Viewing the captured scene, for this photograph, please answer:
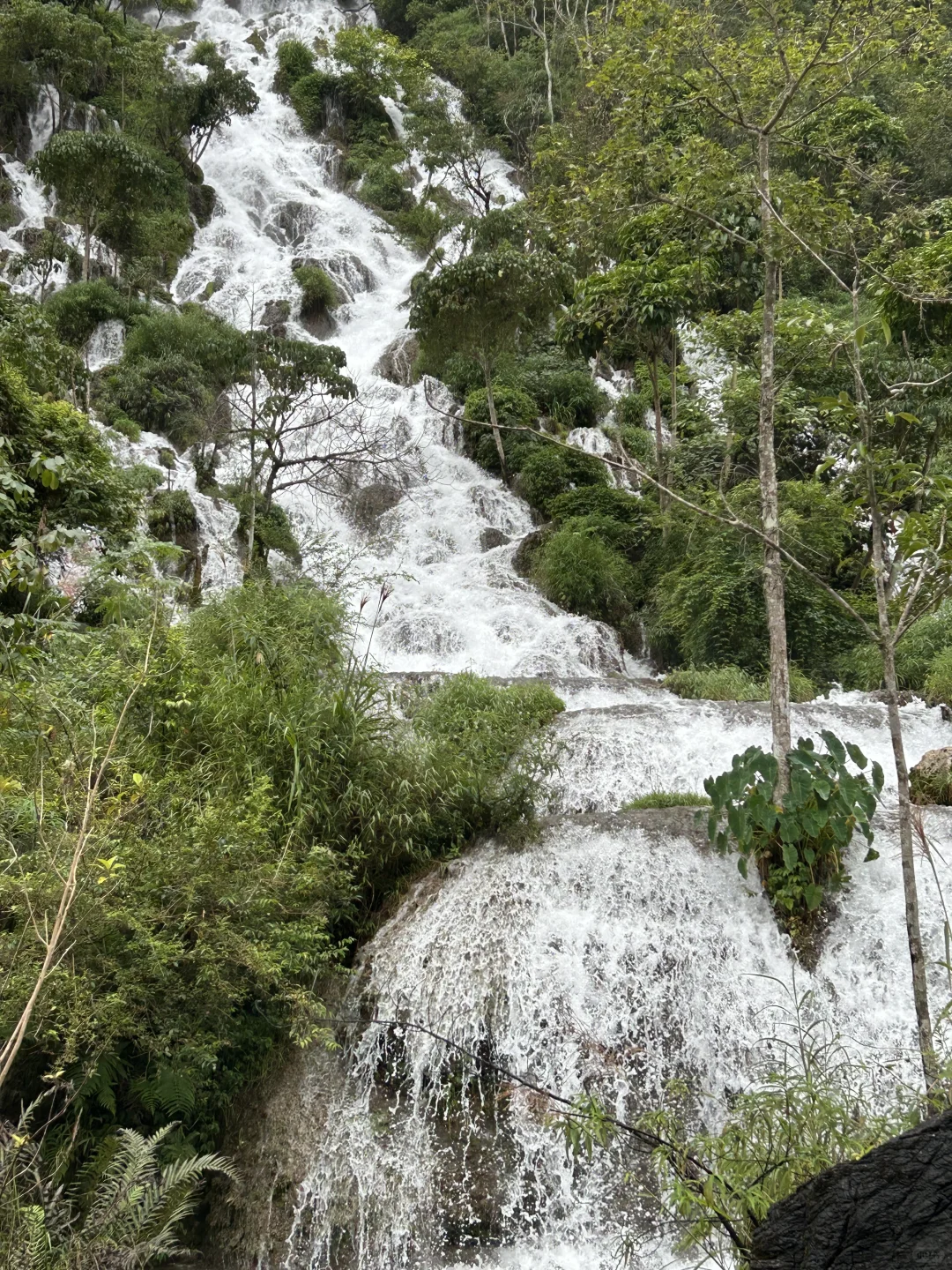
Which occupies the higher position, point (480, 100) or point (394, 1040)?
point (480, 100)

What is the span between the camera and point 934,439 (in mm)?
11523

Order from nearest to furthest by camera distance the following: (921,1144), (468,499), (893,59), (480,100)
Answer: (921,1144) → (893,59) → (468,499) → (480,100)

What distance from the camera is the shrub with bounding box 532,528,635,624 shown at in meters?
12.8

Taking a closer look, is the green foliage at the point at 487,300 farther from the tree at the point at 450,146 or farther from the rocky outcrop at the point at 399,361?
the tree at the point at 450,146

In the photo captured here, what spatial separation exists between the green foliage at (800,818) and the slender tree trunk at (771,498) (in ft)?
0.38

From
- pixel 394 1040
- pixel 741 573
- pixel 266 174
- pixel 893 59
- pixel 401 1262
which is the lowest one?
pixel 401 1262

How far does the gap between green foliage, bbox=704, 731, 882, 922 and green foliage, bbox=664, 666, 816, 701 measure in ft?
13.4

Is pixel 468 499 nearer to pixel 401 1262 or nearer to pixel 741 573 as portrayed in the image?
pixel 741 573

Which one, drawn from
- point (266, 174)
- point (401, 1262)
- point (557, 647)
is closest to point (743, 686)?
point (557, 647)

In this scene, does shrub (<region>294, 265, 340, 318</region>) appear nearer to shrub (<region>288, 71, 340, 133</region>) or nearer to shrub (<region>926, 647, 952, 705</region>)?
shrub (<region>288, 71, 340, 133</region>)

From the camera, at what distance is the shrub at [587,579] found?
503 inches

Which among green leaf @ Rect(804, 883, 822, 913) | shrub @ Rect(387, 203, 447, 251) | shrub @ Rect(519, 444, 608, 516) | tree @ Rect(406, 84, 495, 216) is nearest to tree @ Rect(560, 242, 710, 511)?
shrub @ Rect(519, 444, 608, 516)

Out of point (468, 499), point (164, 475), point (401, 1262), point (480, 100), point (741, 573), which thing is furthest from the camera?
point (480, 100)

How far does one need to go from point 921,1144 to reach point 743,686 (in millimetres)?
8430
